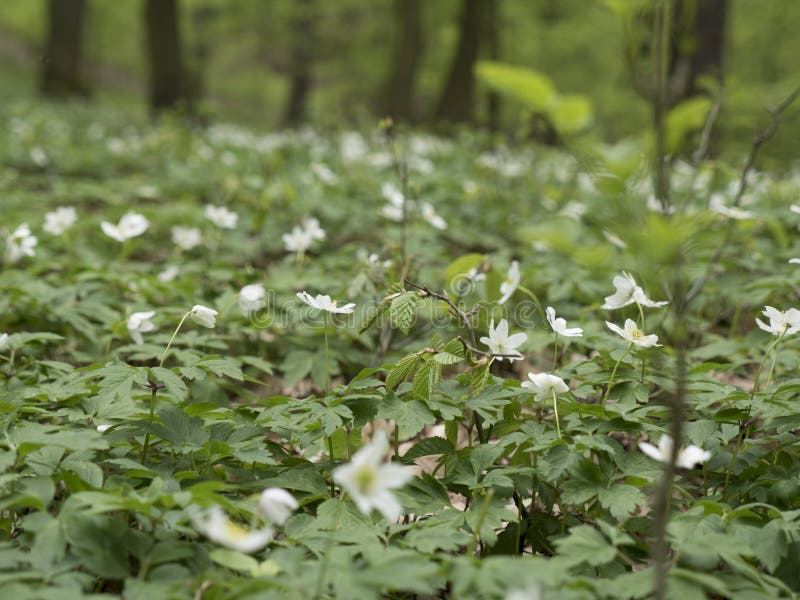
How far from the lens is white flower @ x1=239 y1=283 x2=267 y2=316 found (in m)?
2.52

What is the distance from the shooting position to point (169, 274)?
3334mm

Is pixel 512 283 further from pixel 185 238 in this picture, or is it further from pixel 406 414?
pixel 185 238

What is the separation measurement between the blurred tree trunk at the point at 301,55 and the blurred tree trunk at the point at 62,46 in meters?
5.39

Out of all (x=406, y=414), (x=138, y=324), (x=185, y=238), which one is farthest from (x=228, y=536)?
(x=185, y=238)

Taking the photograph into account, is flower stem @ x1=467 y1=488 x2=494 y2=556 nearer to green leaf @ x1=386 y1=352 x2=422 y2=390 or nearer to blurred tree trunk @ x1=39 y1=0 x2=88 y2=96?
green leaf @ x1=386 y1=352 x2=422 y2=390

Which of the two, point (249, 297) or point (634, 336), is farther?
point (249, 297)

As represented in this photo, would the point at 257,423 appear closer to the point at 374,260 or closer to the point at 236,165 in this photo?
the point at 374,260

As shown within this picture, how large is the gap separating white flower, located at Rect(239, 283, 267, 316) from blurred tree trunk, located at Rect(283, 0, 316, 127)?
15943mm

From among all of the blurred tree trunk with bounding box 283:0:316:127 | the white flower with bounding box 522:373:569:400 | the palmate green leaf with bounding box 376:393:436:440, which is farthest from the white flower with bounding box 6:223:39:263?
the blurred tree trunk with bounding box 283:0:316:127

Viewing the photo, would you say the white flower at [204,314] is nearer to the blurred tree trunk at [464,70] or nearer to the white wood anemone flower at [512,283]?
the white wood anemone flower at [512,283]

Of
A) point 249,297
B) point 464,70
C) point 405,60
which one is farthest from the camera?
point 464,70

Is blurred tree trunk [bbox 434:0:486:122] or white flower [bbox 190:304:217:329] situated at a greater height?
white flower [bbox 190:304:217:329]

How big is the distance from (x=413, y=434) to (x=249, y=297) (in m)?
1.08

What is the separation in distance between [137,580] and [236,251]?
3358 millimetres
